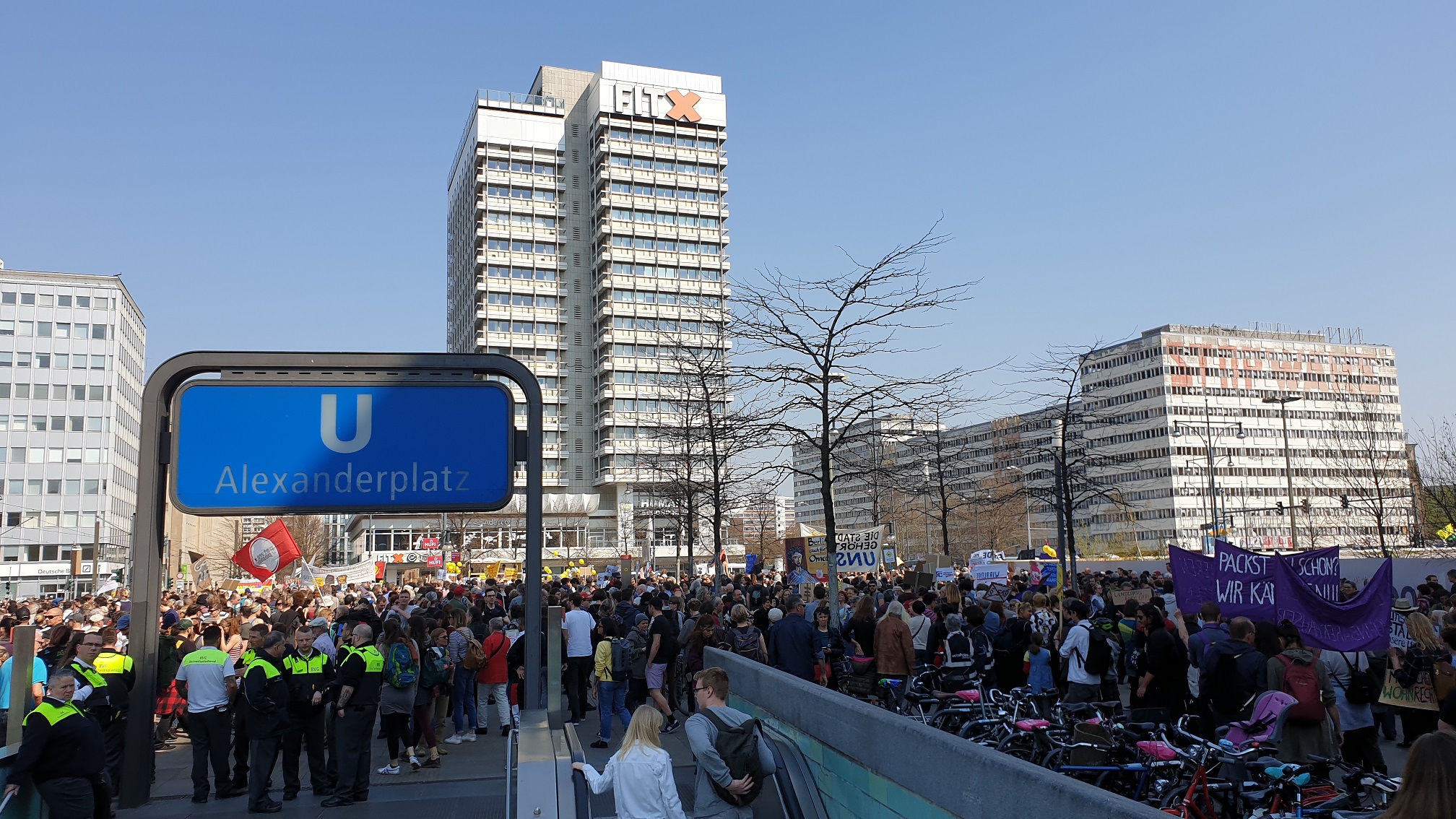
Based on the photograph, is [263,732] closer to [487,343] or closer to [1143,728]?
[1143,728]

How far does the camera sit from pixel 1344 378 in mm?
147000

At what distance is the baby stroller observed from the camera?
8.19 metres

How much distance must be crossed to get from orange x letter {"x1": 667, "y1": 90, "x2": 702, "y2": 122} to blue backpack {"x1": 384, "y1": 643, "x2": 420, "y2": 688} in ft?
313

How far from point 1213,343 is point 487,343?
100402mm

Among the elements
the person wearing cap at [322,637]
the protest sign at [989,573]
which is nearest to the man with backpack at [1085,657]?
the person wearing cap at [322,637]

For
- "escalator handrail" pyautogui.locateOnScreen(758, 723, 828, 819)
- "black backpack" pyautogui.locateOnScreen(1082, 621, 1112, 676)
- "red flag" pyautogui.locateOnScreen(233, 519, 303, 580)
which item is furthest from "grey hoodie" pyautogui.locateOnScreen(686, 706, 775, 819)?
"red flag" pyautogui.locateOnScreen(233, 519, 303, 580)

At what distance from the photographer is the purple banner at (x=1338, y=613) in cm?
1098

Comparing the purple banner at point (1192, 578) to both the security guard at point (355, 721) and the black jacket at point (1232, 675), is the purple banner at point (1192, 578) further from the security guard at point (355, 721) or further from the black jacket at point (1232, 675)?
the security guard at point (355, 721)

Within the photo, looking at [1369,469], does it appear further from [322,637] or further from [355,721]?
[355,721]

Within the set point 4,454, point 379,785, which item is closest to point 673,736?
point 379,785

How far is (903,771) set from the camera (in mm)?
6312

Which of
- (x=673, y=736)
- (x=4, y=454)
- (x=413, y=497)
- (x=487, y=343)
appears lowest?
(x=673, y=736)

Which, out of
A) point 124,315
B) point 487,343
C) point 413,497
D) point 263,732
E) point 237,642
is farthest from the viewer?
point 124,315

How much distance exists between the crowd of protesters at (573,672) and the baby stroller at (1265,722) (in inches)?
18.6
